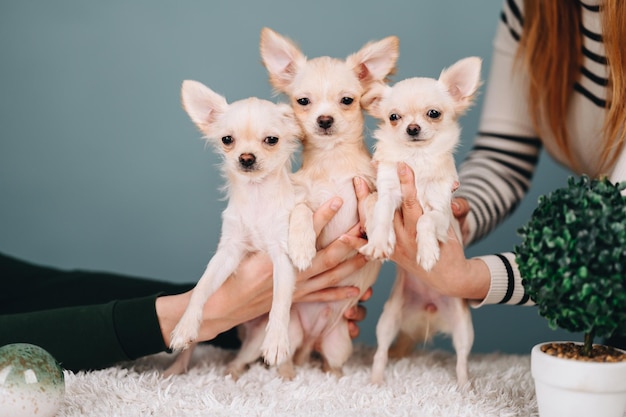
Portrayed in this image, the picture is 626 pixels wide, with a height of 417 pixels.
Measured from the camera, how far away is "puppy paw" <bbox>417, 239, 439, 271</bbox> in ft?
5.36

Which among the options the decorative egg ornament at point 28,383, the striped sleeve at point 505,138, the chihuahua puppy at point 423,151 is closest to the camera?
the decorative egg ornament at point 28,383

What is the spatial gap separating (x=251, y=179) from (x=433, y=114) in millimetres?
478

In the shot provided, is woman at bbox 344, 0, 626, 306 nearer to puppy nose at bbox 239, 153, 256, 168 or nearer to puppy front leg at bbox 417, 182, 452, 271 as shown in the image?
puppy front leg at bbox 417, 182, 452, 271

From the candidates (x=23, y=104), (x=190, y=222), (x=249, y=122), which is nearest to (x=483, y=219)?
(x=249, y=122)

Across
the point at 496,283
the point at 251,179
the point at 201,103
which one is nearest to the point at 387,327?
the point at 496,283

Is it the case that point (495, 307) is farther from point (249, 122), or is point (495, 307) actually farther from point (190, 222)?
point (249, 122)

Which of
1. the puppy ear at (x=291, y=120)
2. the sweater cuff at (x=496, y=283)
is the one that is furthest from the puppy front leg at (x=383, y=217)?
the sweater cuff at (x=496, y=283)

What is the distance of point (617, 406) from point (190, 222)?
2216 mm

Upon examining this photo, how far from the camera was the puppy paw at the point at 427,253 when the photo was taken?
1.63 m

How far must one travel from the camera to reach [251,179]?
1.80m

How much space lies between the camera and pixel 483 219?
2.29 meters

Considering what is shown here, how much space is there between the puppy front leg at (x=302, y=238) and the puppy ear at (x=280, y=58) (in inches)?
15.7

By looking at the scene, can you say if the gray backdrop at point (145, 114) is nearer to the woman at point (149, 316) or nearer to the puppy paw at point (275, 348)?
the woman at point (149, 316)

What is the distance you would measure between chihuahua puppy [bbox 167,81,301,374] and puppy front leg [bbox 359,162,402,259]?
210mm
